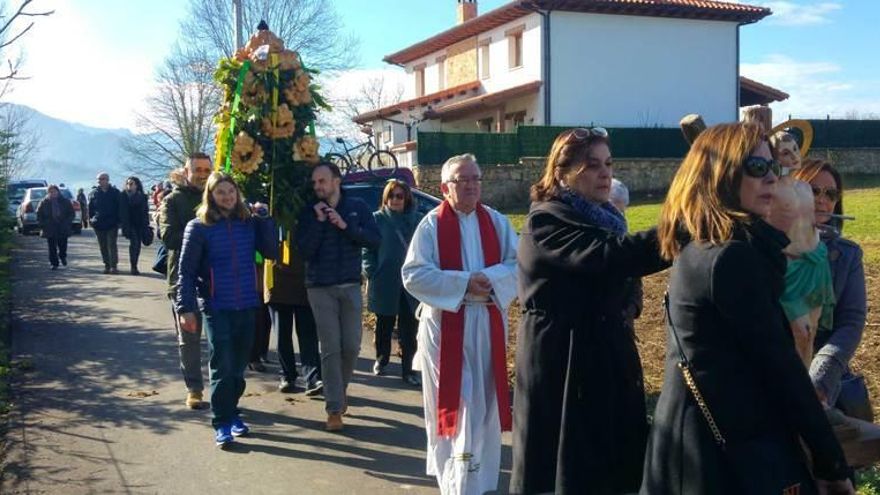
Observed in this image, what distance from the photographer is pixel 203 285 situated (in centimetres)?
690

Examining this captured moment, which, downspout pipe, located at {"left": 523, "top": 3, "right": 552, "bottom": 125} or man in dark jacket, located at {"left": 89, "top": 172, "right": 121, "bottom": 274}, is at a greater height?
downspout pipe, located at {"left": 523, "top": 3, "right": 552, "bottom": 125}

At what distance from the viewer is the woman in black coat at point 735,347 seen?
271 cm

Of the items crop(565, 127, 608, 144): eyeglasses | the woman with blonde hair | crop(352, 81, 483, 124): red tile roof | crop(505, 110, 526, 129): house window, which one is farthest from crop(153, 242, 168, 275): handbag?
crop(352, 81, 483, 124): red tile roof

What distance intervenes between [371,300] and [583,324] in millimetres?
5222

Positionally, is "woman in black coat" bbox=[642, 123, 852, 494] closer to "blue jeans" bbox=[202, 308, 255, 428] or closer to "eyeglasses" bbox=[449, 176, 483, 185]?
"eyeglasses" bbox=[449, 176, 483, 185]

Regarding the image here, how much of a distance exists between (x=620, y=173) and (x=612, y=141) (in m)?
1.09

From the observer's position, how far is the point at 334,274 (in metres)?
7.03

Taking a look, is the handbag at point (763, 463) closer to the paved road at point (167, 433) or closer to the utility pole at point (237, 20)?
the paved road at point (167, 433)

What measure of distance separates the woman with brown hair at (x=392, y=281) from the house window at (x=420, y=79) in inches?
1437

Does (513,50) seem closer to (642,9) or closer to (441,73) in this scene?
(642,9)

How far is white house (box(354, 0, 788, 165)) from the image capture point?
33.3m

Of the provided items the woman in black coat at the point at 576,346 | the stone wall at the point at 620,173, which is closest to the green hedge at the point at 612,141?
the stone wall at the point at 620,173

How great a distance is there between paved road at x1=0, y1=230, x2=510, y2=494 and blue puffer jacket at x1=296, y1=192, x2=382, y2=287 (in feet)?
3.80

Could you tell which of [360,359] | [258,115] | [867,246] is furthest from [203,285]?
[867,246]
